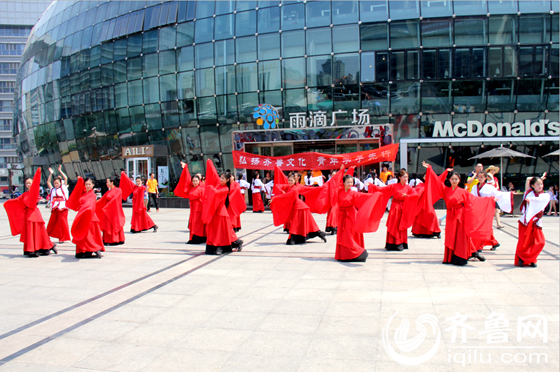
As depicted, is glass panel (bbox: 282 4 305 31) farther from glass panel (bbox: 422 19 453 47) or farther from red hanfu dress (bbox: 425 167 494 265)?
red hanfu dress (bbox: 425 167 494 265)

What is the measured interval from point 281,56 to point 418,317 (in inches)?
745

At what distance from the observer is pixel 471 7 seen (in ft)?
64.4

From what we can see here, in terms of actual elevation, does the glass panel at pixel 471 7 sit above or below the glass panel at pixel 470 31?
above

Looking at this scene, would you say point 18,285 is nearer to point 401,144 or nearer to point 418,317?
point 418,317

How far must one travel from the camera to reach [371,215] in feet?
23.9

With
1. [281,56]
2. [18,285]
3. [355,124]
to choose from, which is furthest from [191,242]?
[281,56]

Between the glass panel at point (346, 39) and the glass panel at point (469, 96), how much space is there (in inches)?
197

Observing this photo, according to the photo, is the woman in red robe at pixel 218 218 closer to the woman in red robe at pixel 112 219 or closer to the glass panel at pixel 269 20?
the woman in red robe at pixel 112 219

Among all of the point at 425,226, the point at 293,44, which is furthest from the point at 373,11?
the point at 425,226

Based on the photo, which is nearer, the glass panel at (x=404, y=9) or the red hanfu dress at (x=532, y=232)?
the red hanfu dress at (x=532, y=232)

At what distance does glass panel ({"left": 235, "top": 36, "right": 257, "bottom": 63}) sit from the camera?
22219mm

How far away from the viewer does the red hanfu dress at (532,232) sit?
22.7ft

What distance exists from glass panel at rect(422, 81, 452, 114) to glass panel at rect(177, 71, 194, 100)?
12.1 m

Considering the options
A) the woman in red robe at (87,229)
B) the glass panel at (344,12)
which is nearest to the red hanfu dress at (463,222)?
the woman in red robe at (87,229)
